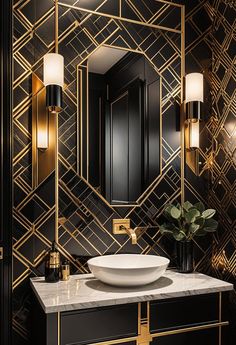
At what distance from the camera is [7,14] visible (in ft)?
6.50

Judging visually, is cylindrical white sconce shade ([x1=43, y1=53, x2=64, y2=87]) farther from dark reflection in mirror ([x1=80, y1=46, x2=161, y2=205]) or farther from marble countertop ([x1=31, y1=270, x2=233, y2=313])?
marble countertop ([x1=31, y1=270, x2=233, y2=313])

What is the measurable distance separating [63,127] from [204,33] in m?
1.20

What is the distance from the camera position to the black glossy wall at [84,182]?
200 centimetres

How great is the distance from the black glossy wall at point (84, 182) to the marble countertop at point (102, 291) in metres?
0.21

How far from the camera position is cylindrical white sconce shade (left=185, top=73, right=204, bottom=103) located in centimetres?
229

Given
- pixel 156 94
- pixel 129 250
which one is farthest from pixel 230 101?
pixel 129 250

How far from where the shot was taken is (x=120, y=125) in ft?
7.34

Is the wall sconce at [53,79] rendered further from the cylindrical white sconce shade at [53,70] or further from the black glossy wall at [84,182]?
the black glossy wall at [84,182]

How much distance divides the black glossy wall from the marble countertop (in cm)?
21

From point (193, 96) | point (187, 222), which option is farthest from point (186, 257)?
point (193, 96)

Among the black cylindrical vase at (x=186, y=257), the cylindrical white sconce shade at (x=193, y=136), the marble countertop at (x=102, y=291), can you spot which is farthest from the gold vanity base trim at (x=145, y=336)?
the cylindrical white sconce shade at (x=193, y=136)

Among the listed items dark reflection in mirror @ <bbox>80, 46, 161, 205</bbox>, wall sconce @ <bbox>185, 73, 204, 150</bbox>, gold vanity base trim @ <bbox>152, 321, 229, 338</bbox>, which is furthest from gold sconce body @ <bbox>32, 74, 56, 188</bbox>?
gold vanity base trim @ <bbox>152, 321, 229, 338</bbox>

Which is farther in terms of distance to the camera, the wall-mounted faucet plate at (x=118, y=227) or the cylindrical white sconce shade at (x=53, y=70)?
the wall-mounted faucet plate at (x=118, y=227)

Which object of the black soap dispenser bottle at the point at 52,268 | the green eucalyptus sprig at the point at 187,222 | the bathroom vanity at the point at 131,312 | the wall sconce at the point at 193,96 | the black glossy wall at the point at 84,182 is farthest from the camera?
the wall sconce at the point at 193,96
